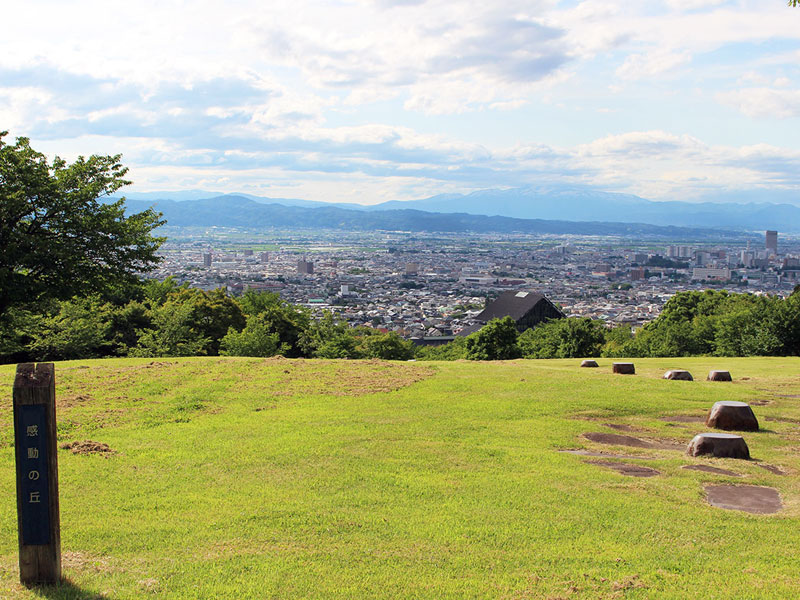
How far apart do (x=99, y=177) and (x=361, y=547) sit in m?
15.8

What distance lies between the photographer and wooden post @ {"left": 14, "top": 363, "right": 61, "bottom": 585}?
6.45m

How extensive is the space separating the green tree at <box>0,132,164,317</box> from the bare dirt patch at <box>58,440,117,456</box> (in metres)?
6.55

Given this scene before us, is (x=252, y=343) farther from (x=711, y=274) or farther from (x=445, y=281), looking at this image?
(x=711, y=274)

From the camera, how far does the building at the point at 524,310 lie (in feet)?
232

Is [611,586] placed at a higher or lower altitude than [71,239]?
lower

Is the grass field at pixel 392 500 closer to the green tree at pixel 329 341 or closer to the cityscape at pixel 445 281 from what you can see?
the green tree at pixel 329 341

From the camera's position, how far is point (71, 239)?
18.1 m

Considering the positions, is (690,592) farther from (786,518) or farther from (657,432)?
(657,432)

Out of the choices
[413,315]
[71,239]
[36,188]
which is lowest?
[413,315]

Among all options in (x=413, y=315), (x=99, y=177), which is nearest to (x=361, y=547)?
(x=99, y=177)

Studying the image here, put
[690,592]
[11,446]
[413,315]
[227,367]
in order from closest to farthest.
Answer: [690,592], [11,446], [227,367], [413,315]

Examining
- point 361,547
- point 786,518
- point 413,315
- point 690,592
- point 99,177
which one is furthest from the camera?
point 413,315

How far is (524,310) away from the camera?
71.1 m

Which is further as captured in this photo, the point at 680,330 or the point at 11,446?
the point at 680,330
